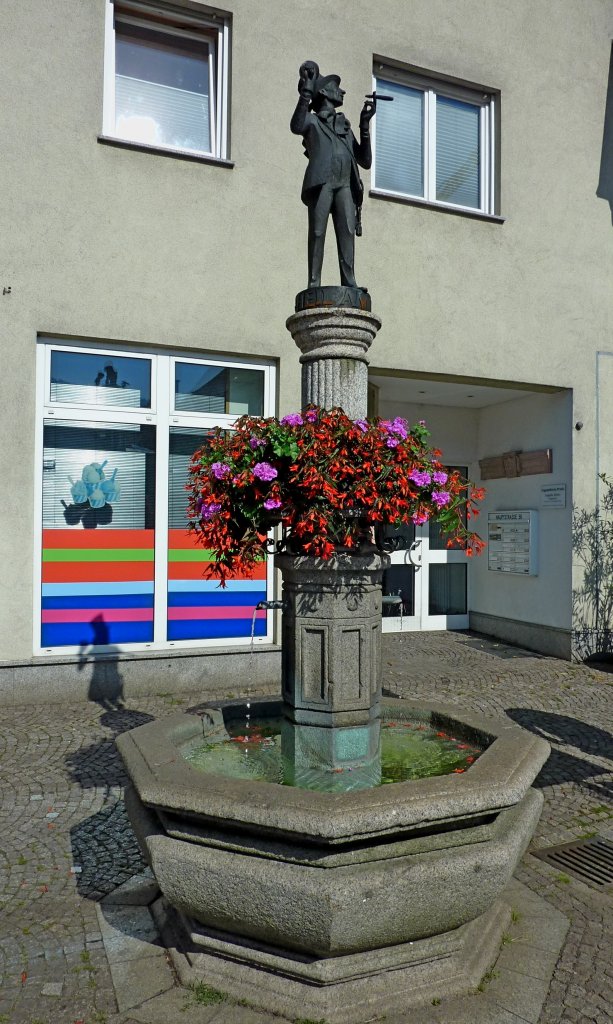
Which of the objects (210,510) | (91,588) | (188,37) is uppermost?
(188,37)

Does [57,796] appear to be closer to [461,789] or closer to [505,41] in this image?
[461,789]

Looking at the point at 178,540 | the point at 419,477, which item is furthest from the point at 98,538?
the point at 419,477

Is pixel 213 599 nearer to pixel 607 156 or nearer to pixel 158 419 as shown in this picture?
pixel 158 419

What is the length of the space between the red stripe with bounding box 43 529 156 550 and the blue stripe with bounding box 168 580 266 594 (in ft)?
1.54

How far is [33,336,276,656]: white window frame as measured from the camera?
694cm

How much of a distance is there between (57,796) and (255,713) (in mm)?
1532

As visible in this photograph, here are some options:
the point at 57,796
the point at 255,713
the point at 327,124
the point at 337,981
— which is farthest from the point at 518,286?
the point at 337,981

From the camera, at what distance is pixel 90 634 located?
7.13 meters

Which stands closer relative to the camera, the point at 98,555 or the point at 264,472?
the point at 264,472

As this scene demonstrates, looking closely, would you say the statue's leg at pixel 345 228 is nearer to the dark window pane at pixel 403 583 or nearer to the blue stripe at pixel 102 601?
the blue stripe at pixel 102 601

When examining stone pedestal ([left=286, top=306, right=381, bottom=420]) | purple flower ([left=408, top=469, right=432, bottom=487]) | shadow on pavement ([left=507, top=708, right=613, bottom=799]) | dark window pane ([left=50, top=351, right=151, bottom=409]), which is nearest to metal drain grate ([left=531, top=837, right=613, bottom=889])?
shadow on pavement ([left=507, top=708, right=613, bottom=799])

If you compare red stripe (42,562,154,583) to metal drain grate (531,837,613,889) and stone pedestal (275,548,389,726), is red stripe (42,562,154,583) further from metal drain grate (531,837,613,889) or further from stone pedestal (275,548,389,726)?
metal drain grate (531,837,613,889)

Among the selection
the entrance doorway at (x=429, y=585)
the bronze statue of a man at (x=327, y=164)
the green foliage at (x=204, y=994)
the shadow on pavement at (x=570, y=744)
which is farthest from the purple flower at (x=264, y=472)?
the entrance doorway at (x=429, y=585)

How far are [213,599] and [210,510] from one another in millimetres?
4379
